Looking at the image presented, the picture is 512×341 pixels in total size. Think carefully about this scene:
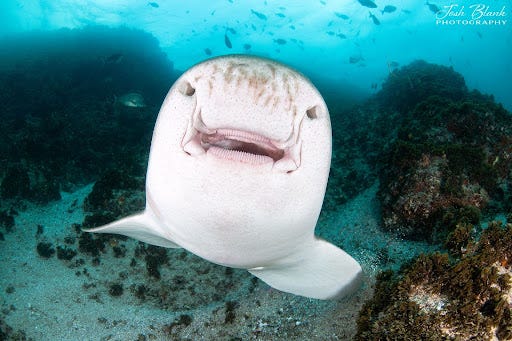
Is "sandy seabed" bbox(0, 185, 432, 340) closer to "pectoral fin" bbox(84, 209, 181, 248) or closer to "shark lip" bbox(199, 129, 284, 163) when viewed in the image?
"pectoral fin" bbox(84, 209, 181, 248)

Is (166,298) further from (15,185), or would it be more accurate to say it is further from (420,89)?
(420,89)

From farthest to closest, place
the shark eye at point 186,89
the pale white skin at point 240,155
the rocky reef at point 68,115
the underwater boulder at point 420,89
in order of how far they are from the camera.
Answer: the underwater boulder at point 420,89, the rocky reef at point 68,115, the shark eye at point 186,89, the pale white skin at point 240,155

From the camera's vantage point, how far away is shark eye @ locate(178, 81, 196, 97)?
5.75ft

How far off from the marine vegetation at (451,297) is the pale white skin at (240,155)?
1.27m

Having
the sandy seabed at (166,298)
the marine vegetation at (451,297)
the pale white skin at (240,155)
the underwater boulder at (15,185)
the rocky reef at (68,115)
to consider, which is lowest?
the rocky reef at (68,115)

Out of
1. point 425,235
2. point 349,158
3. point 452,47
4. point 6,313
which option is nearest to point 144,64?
point 349,158

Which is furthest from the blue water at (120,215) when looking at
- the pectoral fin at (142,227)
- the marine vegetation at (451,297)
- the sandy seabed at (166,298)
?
the pectoral fin at (142,227)

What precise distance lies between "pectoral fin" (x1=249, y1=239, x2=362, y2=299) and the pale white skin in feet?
2.49

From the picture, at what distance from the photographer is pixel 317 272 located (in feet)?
11.1

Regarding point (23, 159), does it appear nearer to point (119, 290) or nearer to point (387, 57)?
point (119, 290)

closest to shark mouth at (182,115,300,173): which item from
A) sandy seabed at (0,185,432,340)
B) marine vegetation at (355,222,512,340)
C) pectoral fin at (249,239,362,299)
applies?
pectoral fin at (249,239,362,299)

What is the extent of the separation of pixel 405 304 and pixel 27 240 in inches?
279

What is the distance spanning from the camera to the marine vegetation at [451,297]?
2.51 m

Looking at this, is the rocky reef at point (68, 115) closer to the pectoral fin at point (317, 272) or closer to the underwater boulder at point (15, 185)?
the underwater boulder at point (15, 185)
